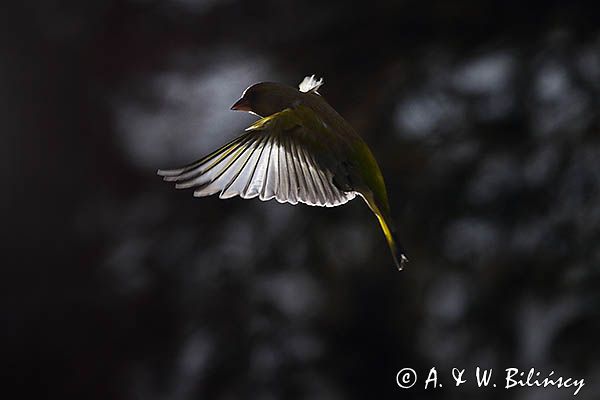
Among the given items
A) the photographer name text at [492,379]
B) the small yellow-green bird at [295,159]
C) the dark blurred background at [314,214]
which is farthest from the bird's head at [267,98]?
the photographer name text at [492,379]

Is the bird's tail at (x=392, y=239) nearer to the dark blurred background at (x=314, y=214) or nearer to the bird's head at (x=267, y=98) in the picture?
the bird's head at (x=267, y=98)

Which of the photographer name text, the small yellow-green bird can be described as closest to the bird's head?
the small yellow-green bird

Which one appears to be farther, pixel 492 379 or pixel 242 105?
pixel 492 379

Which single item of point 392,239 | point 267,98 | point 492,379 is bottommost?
point 392,239

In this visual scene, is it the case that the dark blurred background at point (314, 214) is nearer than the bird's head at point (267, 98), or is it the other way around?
the bird's head at point (267, 98)

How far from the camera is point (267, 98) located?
0.49m

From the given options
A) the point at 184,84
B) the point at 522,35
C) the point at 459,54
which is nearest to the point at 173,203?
the point at 184,84

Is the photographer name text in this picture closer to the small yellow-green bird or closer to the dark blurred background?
the dark blurred background

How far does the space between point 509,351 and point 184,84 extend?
71cm

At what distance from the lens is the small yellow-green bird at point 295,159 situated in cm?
46

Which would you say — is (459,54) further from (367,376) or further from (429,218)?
(367,376)

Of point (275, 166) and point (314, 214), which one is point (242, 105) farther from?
point (314, 214)

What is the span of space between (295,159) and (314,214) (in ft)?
2.63

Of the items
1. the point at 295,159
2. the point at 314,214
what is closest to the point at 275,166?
the point at 295,159
